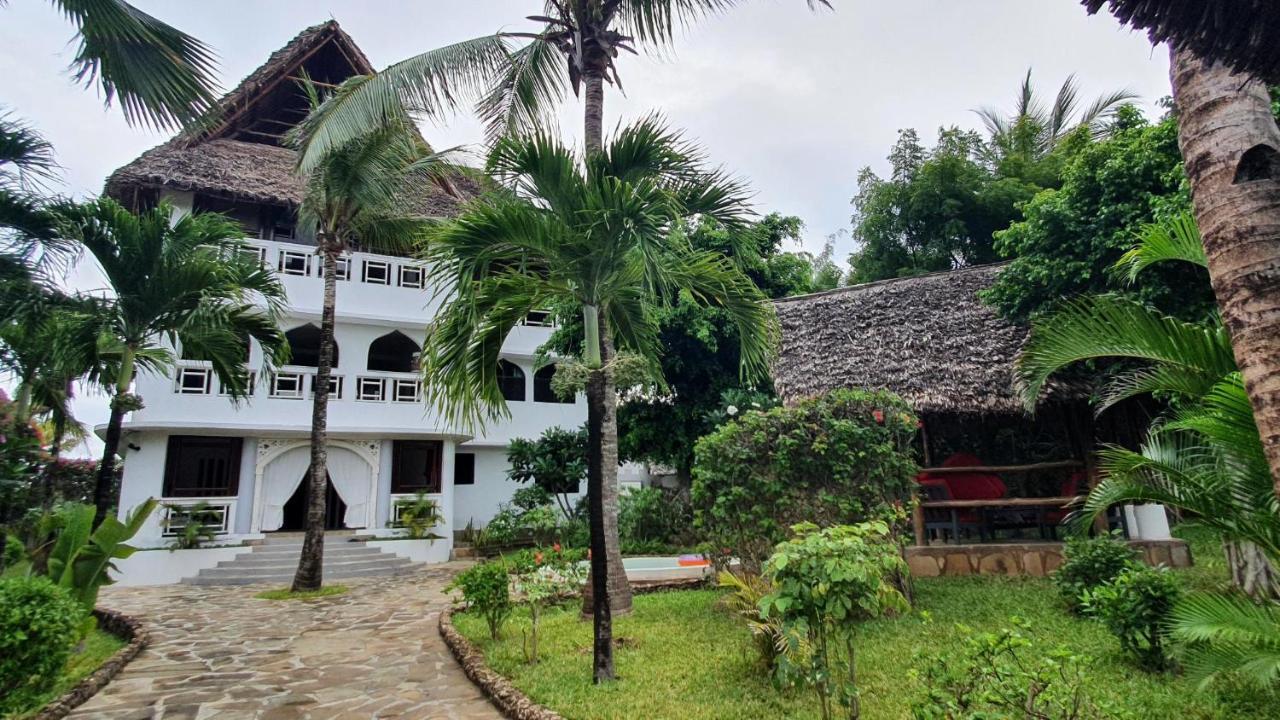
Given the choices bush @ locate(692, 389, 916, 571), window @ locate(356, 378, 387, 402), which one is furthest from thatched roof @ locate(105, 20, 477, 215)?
bush @ locate(692, 389, 916, 571)

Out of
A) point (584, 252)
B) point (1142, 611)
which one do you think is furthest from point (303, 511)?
point (1142, 611)

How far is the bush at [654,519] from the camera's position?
546 inches

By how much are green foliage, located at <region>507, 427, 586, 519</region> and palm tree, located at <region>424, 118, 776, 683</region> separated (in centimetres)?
757

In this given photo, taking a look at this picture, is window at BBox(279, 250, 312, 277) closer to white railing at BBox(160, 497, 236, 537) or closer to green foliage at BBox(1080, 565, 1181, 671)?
white railing at BBox(160, 497, 236, 537)

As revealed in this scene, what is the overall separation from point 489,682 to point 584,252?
11.3 ft

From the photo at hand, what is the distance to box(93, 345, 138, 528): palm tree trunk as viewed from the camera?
26.1ft

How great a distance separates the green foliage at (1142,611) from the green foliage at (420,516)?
1182cm

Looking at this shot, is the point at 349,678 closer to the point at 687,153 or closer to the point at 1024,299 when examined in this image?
the point at 687,153

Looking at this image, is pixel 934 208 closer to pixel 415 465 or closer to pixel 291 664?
pixel 415 465

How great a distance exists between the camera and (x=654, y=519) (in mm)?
14102

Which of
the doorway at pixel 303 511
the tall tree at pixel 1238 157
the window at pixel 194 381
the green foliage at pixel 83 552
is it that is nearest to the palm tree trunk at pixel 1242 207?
the tall tree at pixel 1238 157

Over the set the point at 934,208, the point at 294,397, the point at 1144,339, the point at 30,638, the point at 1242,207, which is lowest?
the point at 30,638

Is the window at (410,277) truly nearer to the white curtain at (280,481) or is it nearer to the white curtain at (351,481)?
the white curtain at (351,481)

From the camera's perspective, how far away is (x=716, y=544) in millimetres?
7039
